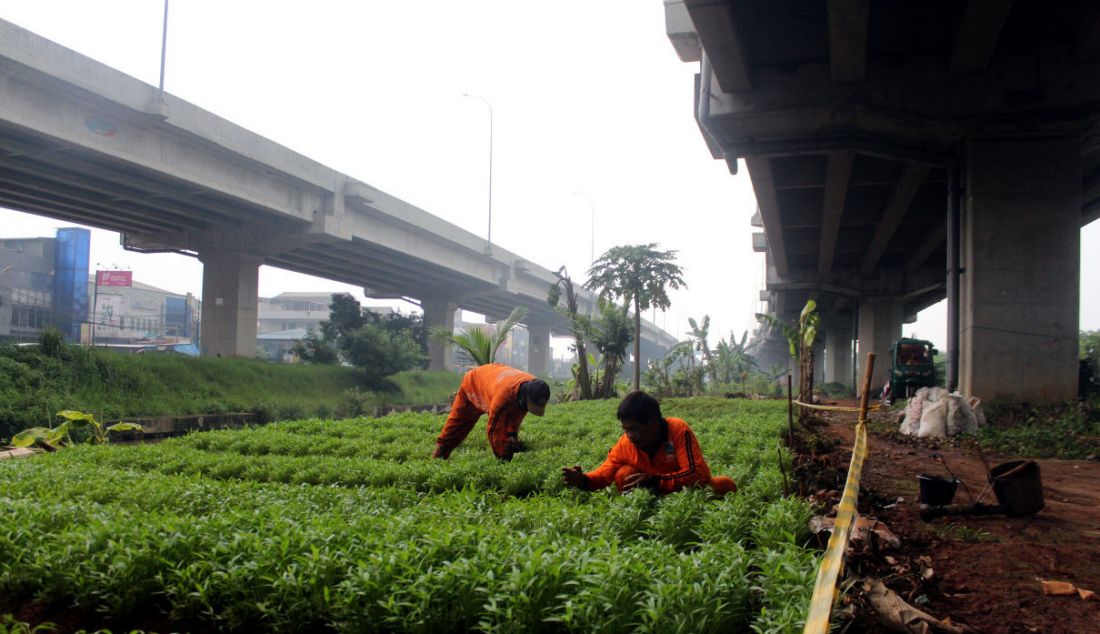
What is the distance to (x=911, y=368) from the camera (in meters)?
23.1

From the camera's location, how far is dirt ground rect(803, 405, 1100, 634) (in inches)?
147

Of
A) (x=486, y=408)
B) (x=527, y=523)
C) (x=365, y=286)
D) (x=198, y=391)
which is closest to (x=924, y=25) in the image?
(x=486, y=408)

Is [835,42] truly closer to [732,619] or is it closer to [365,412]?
[732,619]

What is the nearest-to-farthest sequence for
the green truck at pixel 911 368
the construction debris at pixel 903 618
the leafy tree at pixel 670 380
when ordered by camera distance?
the construction debris at pixel 903 618 → the green truck at pixel 911 368 → the leafy tree at pixel 670 380

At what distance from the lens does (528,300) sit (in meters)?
52.5

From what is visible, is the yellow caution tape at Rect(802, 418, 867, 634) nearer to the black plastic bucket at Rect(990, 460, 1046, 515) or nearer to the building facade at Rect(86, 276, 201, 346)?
the black plastic bucket at Rect(990, 460, 1046, 515)

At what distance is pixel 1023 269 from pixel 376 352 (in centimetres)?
2631

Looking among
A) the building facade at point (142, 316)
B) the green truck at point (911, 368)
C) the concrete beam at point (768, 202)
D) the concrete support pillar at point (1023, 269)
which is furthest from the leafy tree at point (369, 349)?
the concrete support pillar at point (1023, 269)

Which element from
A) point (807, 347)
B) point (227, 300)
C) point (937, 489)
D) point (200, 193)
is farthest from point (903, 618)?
point (227, 300)

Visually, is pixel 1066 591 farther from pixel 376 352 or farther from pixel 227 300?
pixel 376 352

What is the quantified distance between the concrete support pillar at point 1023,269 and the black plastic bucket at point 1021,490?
861 centimetres

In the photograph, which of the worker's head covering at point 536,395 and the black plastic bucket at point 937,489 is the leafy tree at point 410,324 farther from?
the black plastic bucket at point 937,489

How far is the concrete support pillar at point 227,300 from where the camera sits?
3073 cm

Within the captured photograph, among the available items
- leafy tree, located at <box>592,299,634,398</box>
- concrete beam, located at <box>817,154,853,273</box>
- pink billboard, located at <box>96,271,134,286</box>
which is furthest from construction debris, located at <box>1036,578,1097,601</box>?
pink billboard, located at <box>96,271,134,286</box>
